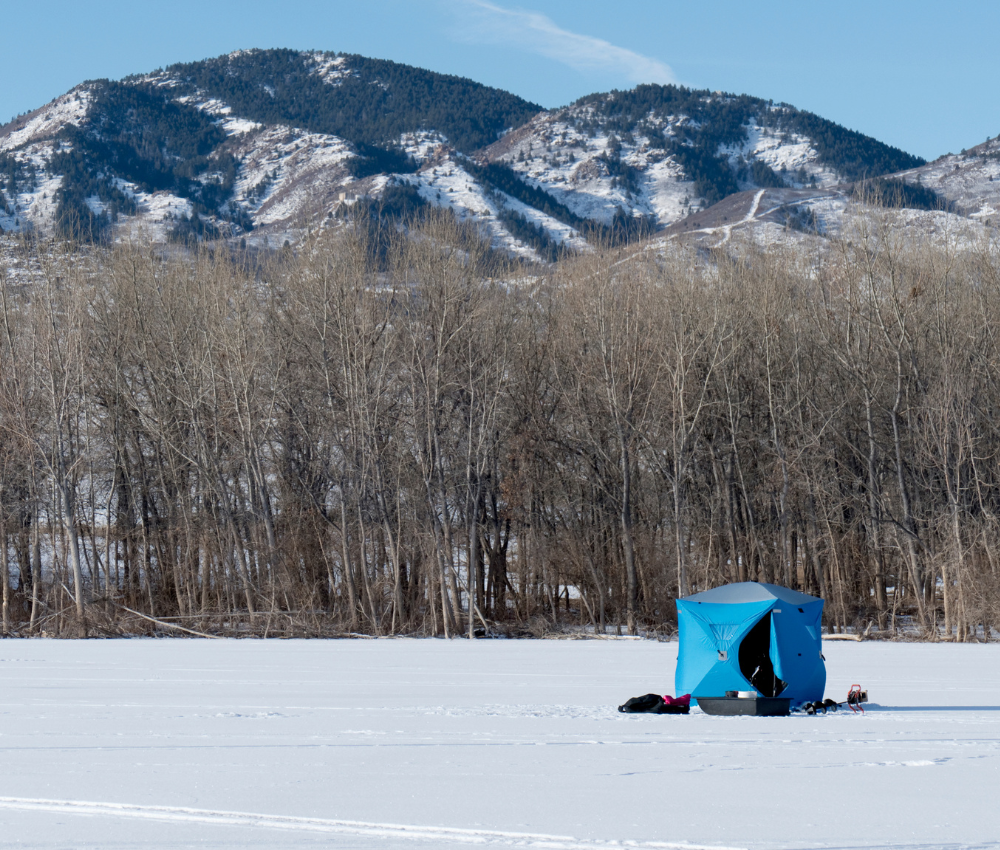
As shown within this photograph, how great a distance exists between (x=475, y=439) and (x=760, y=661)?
1601 cm

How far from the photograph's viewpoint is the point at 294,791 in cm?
753

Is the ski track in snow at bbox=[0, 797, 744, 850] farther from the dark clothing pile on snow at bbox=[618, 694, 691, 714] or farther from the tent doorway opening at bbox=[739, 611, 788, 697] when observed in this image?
the tent doorway opening at bbox=[739, 611, 788, 697]

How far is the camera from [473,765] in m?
8.60

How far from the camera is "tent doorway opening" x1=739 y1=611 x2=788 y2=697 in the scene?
12.4 m

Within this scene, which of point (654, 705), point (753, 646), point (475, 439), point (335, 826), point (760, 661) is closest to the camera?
point (335, 826)

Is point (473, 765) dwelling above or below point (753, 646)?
below

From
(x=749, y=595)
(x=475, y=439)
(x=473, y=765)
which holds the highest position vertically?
(x=475, y=439)

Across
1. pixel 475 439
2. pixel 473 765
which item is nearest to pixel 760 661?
pixel 473 765

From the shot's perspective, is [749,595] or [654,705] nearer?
[654,705]

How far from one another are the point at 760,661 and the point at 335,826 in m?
7.35

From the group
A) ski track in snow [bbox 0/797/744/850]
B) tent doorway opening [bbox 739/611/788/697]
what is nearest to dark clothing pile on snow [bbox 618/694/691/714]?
tent doorway opening [bbox 739/611/788/697]

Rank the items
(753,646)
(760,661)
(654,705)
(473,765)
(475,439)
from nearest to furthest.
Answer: (473,765) < (654,705) < (760,661) < (753,646) < (475,439)

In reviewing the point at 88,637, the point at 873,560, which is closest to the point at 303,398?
the point at 88,637

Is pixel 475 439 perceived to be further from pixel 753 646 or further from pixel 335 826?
pixel 335 826
